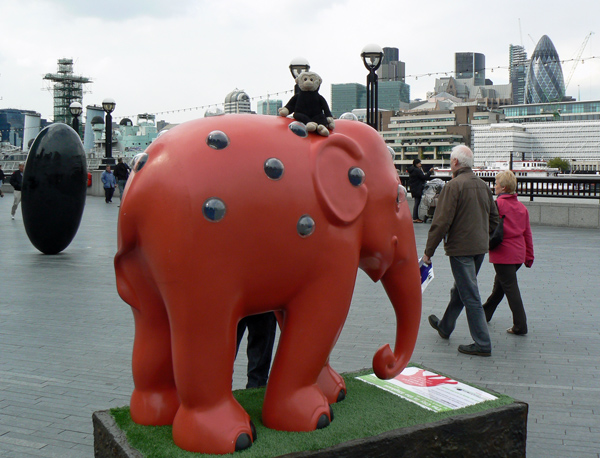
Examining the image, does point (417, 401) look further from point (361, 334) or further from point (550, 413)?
point (361, 334)

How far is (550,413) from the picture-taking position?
177 inches

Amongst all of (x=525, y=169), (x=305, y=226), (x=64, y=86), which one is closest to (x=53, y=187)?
(x=305, y=226)

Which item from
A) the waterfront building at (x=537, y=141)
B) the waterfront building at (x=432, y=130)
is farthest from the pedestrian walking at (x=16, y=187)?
the waterfront building at (x=537, y=141)

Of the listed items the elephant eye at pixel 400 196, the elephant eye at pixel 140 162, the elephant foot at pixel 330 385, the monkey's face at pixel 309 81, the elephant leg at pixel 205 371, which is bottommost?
the elephant foot at pixel 330 385

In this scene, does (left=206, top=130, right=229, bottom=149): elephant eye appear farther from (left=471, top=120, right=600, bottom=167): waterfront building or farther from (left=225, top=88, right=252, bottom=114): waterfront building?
(left=471, top=120, right=600, bottom=167): waterfront building

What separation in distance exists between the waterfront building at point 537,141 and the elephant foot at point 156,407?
137554mm

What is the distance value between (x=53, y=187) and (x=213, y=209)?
9.73 m

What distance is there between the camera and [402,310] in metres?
3.46

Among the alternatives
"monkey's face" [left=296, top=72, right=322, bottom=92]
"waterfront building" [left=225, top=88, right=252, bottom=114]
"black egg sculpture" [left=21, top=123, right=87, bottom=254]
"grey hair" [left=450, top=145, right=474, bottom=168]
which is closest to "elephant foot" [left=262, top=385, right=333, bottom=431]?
"monkey's face" [left=296, top=72, right=322, bottom=92]

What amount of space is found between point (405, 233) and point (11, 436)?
2.78 metres

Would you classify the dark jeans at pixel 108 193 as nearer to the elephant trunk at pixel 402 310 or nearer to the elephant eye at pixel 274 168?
the elephant trunk at pixel 402 310

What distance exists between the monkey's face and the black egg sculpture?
30.9ft

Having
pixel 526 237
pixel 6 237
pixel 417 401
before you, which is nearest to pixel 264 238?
pixel 417 401

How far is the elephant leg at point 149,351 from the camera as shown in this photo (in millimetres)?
2973
